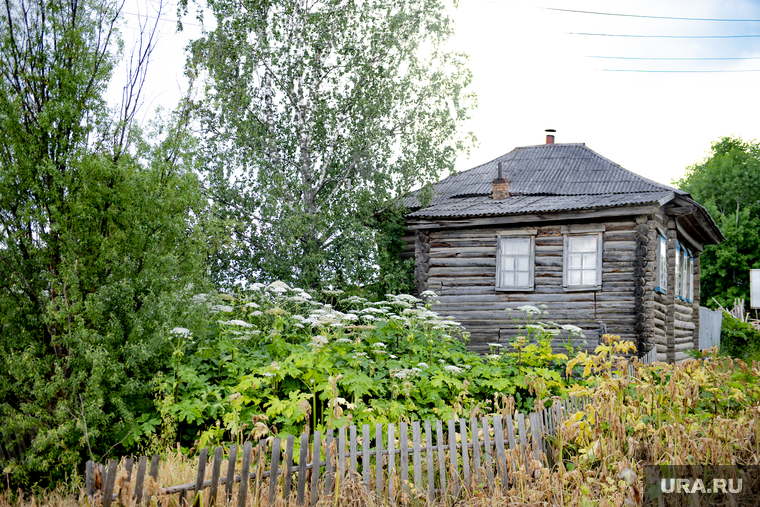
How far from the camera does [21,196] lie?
6137 millimetres

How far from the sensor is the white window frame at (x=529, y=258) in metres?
13.9

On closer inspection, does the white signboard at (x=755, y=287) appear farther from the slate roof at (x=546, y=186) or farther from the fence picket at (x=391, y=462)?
the fence picket at (x=391, y=462)

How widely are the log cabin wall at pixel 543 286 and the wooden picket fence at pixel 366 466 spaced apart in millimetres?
7470

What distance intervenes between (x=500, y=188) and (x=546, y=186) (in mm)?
1316

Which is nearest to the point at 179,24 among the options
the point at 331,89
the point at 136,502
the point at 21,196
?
the point at 331,89

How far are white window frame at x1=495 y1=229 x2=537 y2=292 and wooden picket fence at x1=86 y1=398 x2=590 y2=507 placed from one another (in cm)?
774

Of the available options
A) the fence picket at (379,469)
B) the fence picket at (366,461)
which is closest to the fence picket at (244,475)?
the fence picket at (366,461)

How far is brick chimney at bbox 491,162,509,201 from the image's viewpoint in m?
15.7

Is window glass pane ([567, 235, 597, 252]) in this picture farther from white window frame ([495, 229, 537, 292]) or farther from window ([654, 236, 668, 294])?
window ([654, 236, 668, 294])

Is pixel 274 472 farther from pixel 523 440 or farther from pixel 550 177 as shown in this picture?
pixel 550 177

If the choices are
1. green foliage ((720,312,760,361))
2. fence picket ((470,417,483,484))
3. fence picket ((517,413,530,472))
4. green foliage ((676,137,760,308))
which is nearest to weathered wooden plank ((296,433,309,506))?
fence picket ((470,417,483,484))

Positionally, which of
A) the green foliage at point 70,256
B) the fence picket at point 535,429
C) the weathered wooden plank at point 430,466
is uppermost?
the green foliage at point 70,256

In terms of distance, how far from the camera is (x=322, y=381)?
271 inches

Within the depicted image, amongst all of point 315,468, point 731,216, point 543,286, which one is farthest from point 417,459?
point 731,216
